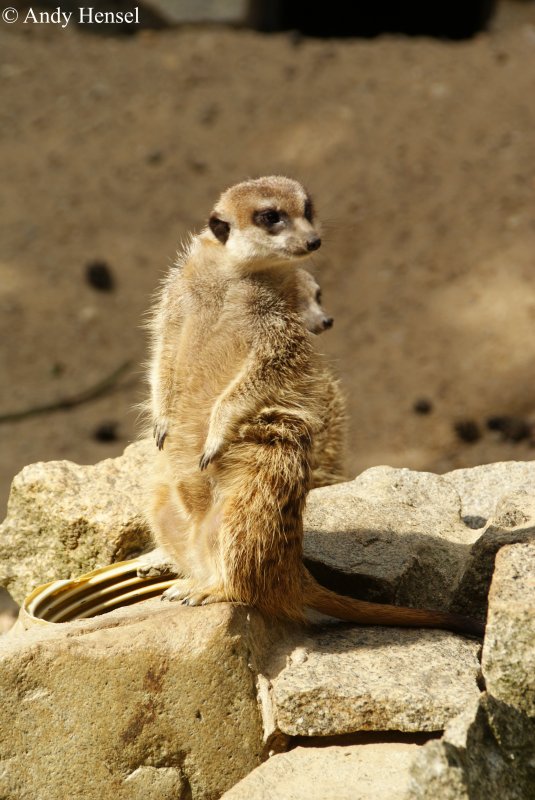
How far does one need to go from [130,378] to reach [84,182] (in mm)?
1555

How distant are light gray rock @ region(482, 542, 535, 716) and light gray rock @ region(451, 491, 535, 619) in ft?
1.56

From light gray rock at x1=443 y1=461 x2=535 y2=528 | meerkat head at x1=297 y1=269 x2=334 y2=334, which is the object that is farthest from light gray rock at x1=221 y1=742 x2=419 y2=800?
light gray rock at x1=443 y1=461 x2=535 y2=528

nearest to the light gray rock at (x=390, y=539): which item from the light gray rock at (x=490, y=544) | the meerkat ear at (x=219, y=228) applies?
the light gray rock at (x=490, y=544)

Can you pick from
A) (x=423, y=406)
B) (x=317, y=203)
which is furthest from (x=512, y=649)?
(x=317, y=203)

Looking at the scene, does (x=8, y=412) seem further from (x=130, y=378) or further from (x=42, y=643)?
(x=42, y=643)

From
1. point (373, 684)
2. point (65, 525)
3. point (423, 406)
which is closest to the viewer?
point (373, 684)

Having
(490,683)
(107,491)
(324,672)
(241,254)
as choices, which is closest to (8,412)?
(107,491)

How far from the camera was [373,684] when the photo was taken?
2.27 m

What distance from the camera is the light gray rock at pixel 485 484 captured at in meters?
3.25

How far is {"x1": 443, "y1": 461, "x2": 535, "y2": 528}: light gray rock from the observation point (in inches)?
128

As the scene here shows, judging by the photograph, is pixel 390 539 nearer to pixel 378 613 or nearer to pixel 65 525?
pixel 378 613

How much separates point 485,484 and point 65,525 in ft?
4.16

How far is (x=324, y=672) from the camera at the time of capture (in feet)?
7.61

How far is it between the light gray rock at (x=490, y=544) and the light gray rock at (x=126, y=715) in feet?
2.08
